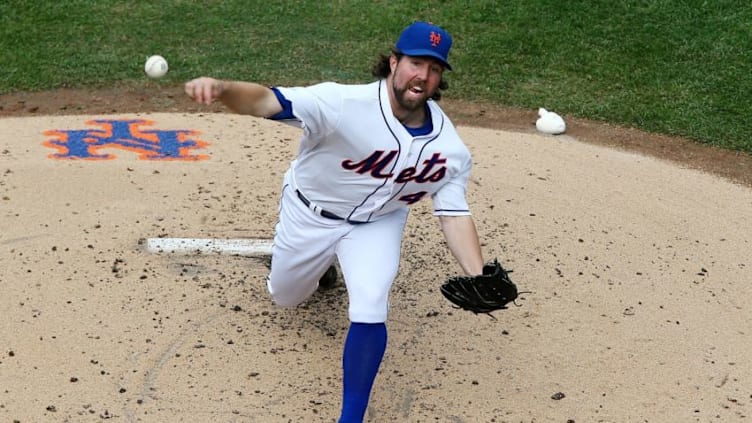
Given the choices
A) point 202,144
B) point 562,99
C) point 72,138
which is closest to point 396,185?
point 202,144

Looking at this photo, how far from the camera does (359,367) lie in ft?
14.1

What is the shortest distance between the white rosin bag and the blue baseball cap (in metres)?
4.20

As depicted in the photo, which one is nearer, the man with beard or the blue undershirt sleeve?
the blue undershirt sleeve

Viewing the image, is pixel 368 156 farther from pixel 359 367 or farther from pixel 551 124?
pixel 551 124

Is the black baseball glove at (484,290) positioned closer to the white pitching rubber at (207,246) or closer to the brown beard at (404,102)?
the brown beard at (404,102)

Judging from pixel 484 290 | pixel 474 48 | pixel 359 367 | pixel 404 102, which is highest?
pixel 404 102

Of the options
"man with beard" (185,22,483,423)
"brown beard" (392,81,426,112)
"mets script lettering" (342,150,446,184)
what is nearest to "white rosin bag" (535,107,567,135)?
"man with beard" (185,22,483,423)

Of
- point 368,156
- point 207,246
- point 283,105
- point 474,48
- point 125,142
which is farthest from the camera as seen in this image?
point 474,48

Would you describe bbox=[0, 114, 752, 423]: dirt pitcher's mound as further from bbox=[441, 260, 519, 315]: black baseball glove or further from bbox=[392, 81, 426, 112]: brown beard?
bbox=[392, 81, 426, 112]: brown beard

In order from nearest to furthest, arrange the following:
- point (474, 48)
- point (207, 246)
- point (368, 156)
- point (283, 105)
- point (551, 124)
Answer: point (283, 105), point (368, 156), point (207, 246), point (551, 124), point (474, 48)

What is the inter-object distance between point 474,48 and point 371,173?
5907 mm

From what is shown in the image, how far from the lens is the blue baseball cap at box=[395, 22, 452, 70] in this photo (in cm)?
429

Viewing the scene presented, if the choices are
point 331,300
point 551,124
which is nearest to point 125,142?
point 331,300

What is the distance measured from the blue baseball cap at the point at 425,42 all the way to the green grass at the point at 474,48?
487 centimetres
